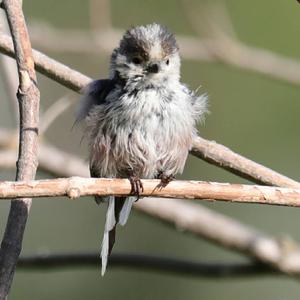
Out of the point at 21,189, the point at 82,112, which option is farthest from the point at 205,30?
the point at 21,189

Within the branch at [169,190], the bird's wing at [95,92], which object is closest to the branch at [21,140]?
the branch at [169,190]

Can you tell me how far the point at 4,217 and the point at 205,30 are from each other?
2586 millimetres

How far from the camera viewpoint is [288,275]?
486cm

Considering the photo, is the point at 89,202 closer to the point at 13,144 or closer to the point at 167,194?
the point at 13,144

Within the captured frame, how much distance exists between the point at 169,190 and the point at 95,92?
0.85m

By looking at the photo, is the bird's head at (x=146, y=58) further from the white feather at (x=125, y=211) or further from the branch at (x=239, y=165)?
the white feather at (x=125, y=211)

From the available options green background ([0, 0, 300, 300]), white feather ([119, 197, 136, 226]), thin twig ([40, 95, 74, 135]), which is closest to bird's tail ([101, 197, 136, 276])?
white feather ([119, 197, 136, 226])

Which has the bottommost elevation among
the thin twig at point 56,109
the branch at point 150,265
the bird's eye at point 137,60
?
the branch at point 150,265

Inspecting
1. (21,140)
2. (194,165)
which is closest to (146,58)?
(21,140)

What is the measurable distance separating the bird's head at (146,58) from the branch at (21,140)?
22.8 inches

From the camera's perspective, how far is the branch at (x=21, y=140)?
3014mm

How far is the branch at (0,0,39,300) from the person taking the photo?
301 cm

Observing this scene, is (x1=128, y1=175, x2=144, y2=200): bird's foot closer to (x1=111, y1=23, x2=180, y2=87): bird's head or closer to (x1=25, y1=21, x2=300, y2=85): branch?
(x1=111, y1=23, x2=180, y2=87): bird's head

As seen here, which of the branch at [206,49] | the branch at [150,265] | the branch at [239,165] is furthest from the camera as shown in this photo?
the branch at [206,49]
